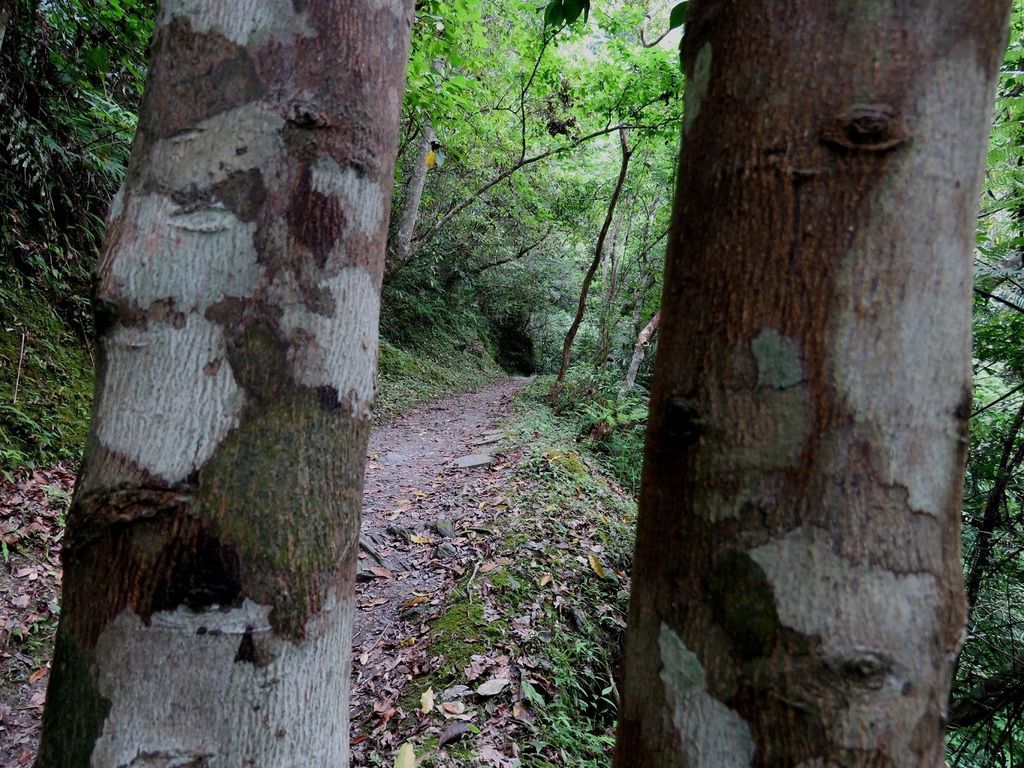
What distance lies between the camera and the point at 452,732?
2623mm

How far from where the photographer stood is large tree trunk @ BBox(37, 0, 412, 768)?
2.65 ft

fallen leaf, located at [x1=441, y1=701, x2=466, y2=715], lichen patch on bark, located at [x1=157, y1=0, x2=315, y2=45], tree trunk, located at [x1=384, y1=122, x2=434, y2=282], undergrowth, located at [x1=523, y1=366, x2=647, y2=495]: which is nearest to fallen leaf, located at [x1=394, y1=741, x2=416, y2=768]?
fallen leaf, located at [x1=441, y1=701, x2=466, y2=715]

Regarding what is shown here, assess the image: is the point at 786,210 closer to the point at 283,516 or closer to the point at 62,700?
the point at 283,516

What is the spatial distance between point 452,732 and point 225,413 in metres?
2.38

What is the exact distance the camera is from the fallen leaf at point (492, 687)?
289cm

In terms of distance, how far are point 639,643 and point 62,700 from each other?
32.7 inches

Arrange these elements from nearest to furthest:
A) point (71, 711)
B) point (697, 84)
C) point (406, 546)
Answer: point (697, 84), point (71, 711), point (406, 546)

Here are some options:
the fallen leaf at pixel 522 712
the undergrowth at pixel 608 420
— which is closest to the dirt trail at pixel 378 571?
the fallen leaf at pixel 522 712

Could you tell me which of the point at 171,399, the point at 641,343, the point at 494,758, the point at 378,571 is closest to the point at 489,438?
the point at 641,343

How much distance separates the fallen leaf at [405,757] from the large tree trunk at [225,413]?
1.77m

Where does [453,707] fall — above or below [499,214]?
below

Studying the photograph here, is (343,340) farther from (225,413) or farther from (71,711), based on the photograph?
(71,711)

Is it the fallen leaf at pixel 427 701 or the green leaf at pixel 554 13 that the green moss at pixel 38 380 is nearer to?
the fallen leaf at pixel 427 701

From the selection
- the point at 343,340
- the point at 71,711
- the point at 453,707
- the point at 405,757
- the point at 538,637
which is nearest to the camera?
the point at 71,711
